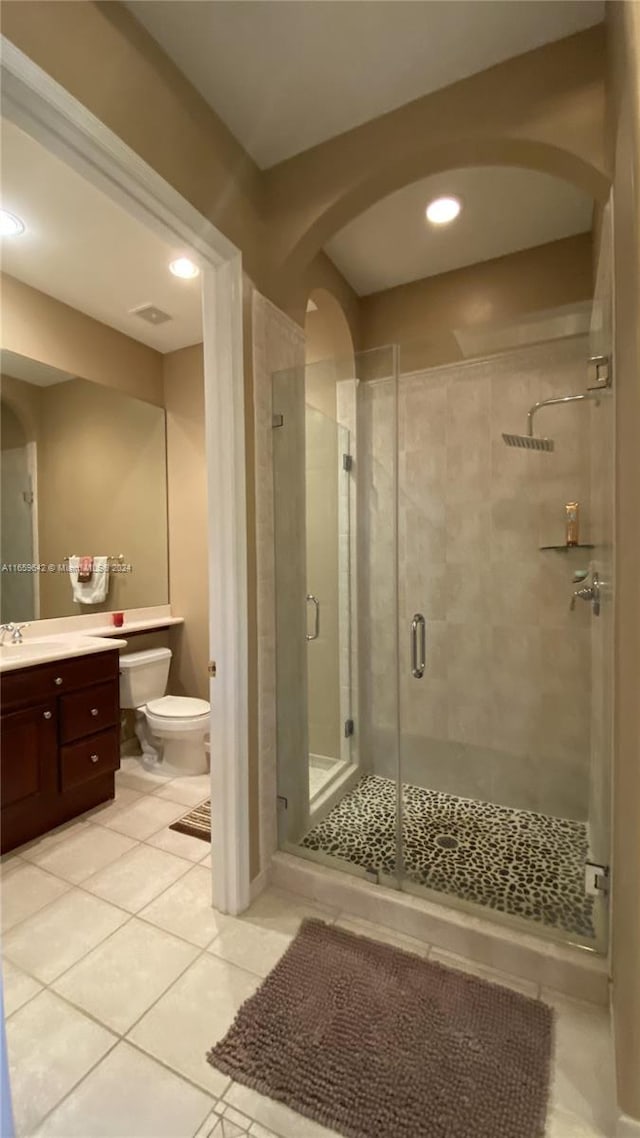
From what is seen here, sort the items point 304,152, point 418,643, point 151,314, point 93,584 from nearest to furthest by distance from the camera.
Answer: point 304,152 → point 418,643 → point 151,314 → point 93,584

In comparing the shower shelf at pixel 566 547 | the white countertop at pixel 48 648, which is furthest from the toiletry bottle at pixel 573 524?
the white countertop at pixel 48 648

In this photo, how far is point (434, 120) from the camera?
59.9 inches

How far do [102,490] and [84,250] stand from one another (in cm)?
131

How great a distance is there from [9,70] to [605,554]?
6.53ft

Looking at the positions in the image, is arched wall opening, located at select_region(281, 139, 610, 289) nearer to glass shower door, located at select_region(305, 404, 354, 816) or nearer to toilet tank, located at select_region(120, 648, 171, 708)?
glass shower door, located at select_region(305, 404, 354, 816)

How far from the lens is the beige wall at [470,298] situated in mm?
2255

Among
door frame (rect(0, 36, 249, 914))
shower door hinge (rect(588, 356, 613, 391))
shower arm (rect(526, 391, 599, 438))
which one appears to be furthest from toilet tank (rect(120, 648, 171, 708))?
shower door hinge (rect(588, 356, 613, 391))

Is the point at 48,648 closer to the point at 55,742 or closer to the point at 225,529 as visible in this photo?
the point at 55,742

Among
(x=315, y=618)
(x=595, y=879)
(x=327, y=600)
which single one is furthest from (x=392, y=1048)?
(x=327, y=600)

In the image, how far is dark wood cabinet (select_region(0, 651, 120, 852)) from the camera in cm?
201

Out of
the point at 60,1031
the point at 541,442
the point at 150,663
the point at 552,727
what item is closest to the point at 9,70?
the point at 541,442

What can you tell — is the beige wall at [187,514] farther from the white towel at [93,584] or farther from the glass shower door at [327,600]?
the glass shower door at [327,600]

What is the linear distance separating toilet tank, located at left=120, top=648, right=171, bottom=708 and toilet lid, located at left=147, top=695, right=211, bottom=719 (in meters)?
0.07

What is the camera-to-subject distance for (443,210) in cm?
205
